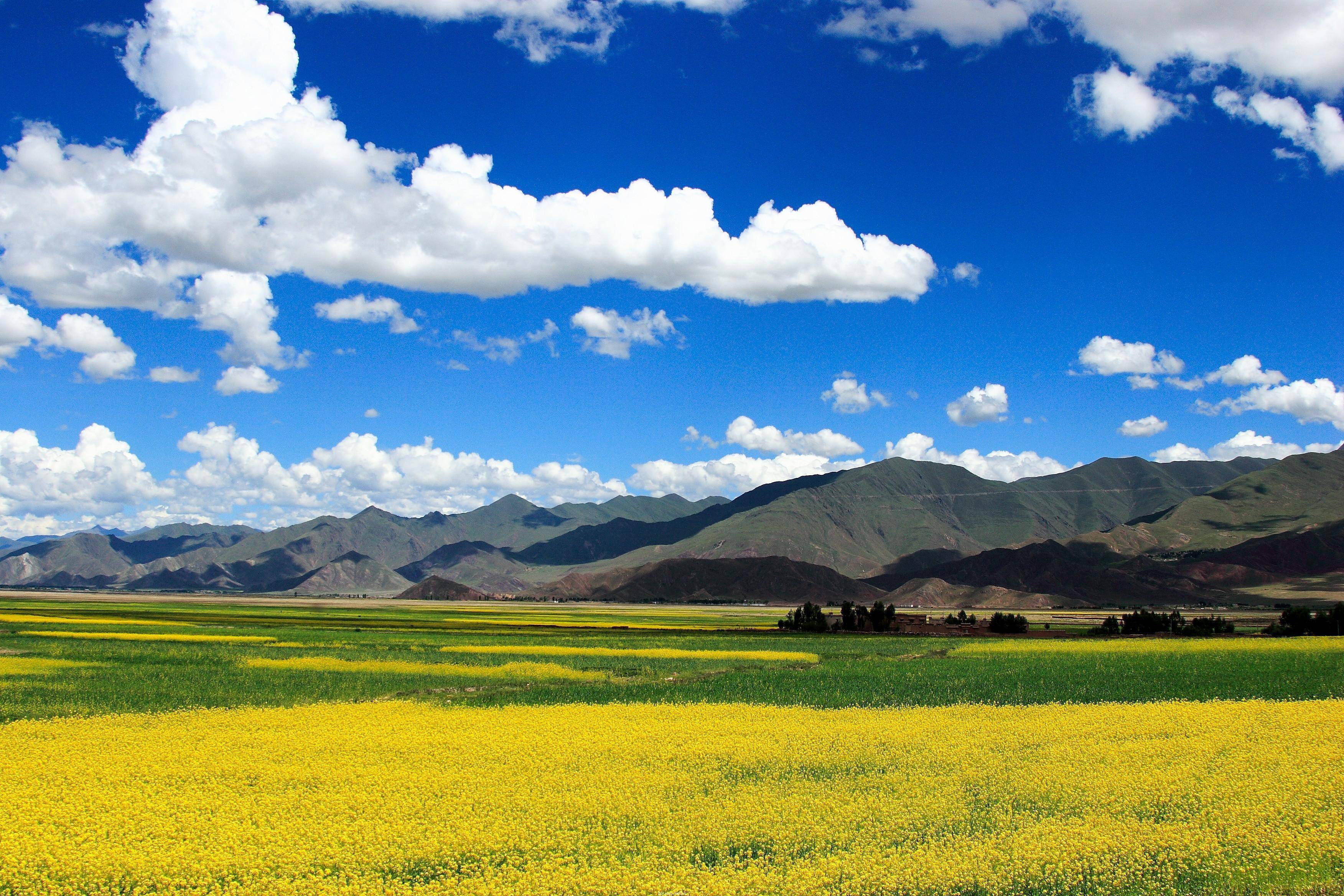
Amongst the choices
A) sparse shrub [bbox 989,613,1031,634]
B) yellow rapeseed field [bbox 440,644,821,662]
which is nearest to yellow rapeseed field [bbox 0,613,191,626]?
yellow rapeseed field [bbox 440,644,821,662]

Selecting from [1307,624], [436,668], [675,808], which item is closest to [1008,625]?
[1307,624]

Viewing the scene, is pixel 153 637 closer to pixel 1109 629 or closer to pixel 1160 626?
pixel 1109 629

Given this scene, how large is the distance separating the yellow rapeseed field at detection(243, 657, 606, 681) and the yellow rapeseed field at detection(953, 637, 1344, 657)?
2458 cm

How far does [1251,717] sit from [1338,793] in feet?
32.5

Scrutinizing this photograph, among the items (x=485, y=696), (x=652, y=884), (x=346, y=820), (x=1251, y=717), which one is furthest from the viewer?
(x=485, y=696)

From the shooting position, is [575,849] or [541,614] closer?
[575,849]

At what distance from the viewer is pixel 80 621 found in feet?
295

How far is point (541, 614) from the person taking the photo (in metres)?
133

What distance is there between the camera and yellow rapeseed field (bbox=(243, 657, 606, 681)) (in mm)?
42469

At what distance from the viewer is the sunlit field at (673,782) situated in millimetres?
13945

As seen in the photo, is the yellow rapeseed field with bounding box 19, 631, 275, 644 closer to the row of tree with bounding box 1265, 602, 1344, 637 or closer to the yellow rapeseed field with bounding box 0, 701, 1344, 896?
the yellow rapeseed field with bounding box 0, 701, 1344, 896

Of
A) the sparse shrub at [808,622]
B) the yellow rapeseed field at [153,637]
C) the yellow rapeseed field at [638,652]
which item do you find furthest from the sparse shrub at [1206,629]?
the yellow rapeseed field at [153,637]

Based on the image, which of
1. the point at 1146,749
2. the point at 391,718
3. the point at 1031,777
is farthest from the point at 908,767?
the point at 391,718

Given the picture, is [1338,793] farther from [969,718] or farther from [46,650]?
[46,650]
